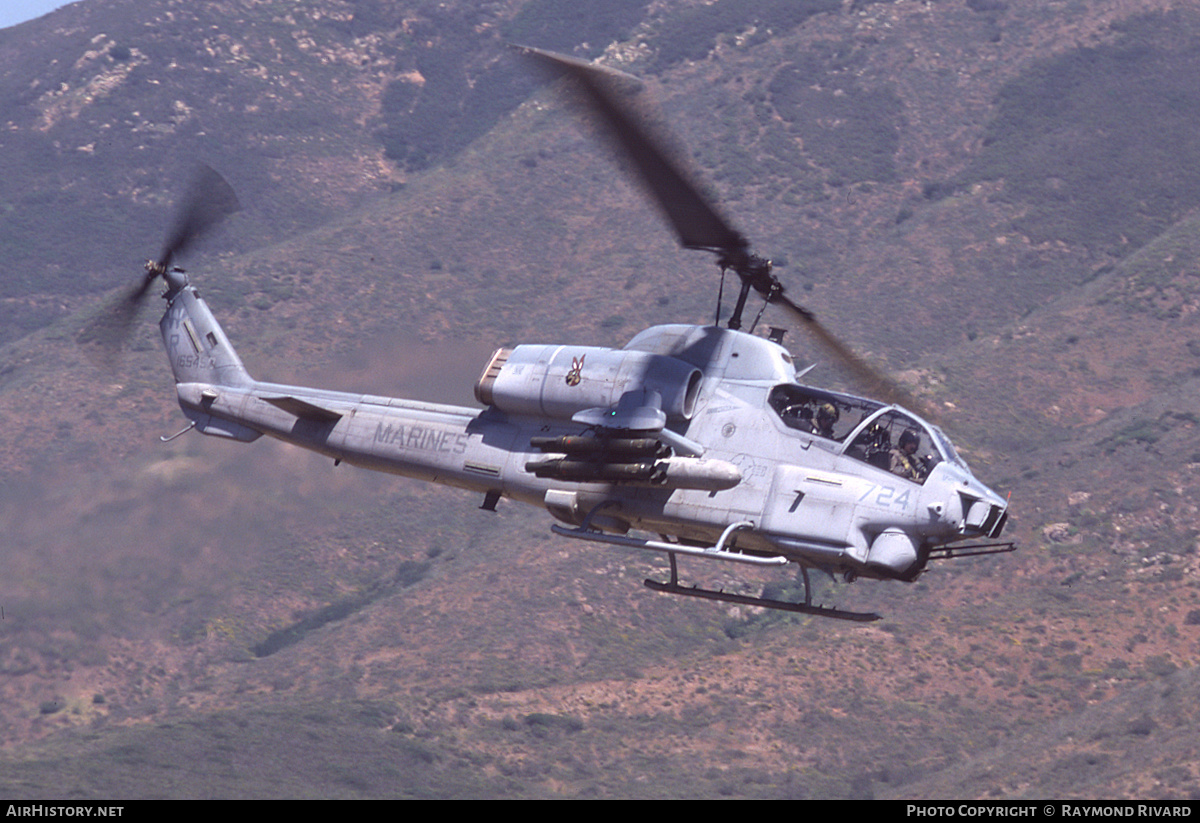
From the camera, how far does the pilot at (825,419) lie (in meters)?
25.5

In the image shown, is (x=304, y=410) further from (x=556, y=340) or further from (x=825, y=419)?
(x=556, y=340)

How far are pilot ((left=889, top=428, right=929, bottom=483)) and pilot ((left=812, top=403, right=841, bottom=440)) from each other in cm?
114

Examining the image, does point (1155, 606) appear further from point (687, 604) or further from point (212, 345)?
point (212, 345)

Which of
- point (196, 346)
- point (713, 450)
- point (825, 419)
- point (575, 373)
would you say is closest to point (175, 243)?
point (196, 346)

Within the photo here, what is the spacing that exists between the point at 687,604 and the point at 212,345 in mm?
42649

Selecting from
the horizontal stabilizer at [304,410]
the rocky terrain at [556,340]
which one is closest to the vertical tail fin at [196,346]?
the rocky terrain at [556,340]

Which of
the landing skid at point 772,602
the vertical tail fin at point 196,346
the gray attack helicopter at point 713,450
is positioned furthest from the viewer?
the vertical tail fin at point 196,346

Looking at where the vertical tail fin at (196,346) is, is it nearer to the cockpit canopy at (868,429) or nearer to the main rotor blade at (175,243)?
the main rotor blade at (175,243)

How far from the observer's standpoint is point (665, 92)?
5064 inches

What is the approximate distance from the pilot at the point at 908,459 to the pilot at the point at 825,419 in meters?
1.14

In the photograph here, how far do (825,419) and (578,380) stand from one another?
14.4 feet

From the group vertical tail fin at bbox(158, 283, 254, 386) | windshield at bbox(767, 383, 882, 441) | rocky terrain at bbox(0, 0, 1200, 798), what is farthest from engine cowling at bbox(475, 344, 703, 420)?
vertical tail fin at bbox(158, 283, 254, 386)

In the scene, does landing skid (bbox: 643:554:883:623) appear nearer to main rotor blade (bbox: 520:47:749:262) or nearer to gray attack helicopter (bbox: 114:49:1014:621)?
gray attack helicopter (bbox: 114:49:1014:621)
